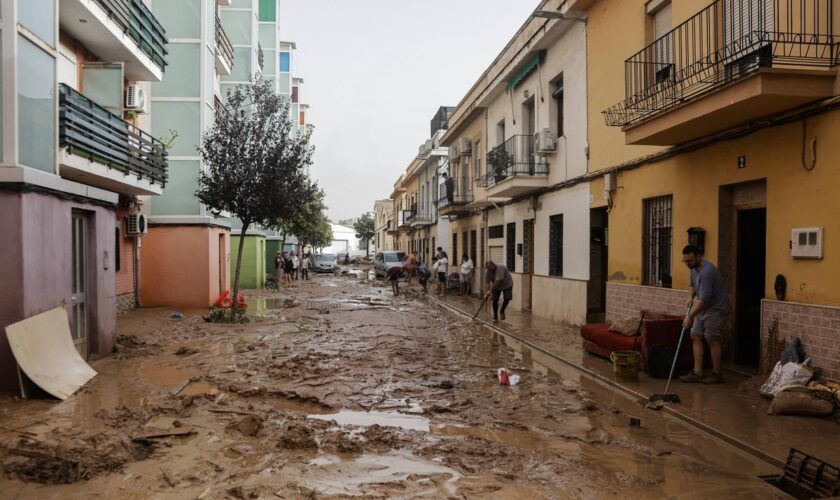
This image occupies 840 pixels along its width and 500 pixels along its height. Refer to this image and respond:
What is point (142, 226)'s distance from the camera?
1698 cm

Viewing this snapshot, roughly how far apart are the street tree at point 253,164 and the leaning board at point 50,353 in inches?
275

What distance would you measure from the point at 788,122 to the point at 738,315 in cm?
290

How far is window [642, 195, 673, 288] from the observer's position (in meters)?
10.3

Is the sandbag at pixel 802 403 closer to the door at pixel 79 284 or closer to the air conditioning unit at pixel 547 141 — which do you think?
the door at pixel 79 284

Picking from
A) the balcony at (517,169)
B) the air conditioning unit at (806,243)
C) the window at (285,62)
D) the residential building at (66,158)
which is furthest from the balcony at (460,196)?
the window at (285,62)

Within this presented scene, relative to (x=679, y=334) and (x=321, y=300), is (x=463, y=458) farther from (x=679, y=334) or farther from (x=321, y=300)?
(x=321, y=300)

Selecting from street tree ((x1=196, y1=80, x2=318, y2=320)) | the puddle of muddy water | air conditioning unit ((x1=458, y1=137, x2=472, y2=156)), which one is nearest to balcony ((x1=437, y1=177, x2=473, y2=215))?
air conditioning unit ((x1=458, y1=137, x2=472, y2=156))

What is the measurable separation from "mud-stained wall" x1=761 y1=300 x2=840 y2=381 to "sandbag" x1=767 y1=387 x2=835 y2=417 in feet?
1.42

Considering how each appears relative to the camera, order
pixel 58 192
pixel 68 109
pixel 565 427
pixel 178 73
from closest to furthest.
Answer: pixel 565 427 → pixel 58 192 → pixel 68 109 → pixel 178 73

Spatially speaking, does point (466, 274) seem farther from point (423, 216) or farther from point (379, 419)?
point (379, 419)

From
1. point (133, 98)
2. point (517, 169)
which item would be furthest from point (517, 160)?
point (133, 98)

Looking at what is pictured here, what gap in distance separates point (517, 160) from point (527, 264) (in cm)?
321

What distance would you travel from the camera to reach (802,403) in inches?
243

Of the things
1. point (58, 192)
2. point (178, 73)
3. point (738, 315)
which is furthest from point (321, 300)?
point (738, 315)
